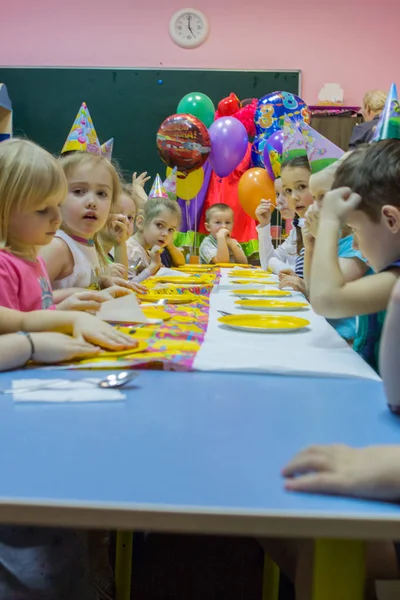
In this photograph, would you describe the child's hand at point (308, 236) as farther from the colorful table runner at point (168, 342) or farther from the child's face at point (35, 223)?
the child's face at point (35, 223)

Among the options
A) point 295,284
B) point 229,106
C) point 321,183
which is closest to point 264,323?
point 321,183

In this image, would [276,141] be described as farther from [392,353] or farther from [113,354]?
[392,353]

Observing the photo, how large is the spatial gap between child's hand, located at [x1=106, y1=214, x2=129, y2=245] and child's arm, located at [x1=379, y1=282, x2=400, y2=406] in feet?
4.93

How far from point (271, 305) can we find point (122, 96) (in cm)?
404

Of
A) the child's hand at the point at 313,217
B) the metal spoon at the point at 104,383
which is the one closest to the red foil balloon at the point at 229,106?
the child's hand at the point at 313,217

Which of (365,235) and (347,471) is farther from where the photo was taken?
(365,235)

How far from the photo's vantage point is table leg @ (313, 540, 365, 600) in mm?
396

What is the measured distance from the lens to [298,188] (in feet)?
7.19

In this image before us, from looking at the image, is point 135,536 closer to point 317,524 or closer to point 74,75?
point 317,524

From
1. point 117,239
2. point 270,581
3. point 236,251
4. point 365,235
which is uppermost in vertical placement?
point 365,235

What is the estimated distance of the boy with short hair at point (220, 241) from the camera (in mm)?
3676

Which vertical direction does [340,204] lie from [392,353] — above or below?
above

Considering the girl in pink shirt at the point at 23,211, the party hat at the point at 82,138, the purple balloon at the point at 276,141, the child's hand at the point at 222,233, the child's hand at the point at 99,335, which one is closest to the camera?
the child's hand at the point at 99,335

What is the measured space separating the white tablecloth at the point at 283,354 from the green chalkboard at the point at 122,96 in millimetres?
4141
